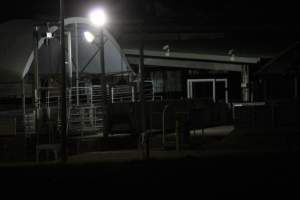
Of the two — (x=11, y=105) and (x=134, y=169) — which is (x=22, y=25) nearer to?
(x=11, y=105)

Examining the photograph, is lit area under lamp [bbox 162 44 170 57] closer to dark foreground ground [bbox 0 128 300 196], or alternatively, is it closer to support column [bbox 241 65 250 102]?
support column [bbox 241 65 250 102]

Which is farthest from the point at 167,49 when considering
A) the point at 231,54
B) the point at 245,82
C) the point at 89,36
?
the point at 89,36

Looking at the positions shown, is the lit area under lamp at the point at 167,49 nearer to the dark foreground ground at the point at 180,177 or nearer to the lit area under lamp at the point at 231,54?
the lit area under lamp at the point at 231,54

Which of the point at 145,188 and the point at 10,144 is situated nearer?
the point at 145,188

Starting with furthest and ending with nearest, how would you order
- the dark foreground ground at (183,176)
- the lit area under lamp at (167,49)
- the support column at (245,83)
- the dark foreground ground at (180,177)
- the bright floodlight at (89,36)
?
the lit area under lamp at (167,49), the support column at (245,83), the bright floodlight at (89,36), the dark foreground ground at (183,176), the dark foreground ground at (180,177)

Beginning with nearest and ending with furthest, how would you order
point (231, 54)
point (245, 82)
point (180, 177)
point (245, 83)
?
point (180, 177) → point (245, 83) → point (231, 54) → point (245, 82)

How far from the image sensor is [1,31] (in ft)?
106

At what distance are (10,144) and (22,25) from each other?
8678mm

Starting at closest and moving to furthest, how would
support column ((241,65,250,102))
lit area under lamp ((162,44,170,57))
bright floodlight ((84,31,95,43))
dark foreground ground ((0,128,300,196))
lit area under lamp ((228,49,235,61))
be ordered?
dark foreground ground ((0,128,300,196)) < bright floodlight ((84,31,95,43)) < support column ((241,65,250,102)) < lit area under lamp ((228,49,235,61)) < lit area under lamp ((162,44,170,57))

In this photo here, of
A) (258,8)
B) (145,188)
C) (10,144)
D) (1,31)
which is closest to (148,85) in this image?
(1,31)

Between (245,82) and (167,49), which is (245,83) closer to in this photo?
(245,82)

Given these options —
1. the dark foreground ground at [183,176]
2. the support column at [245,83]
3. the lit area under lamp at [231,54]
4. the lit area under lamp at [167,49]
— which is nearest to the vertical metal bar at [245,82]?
the support column at [245,83]

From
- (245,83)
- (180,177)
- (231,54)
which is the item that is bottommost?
(180,177)

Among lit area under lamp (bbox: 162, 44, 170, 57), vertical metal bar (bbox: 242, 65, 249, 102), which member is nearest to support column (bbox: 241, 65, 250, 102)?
vertical metal bar (bbox: 242, 65, 249, 102)
